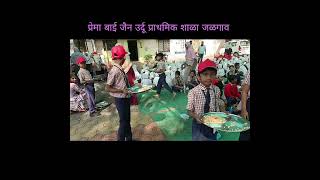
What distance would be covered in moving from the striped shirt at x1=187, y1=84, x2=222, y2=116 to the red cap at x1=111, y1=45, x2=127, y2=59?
1.09m

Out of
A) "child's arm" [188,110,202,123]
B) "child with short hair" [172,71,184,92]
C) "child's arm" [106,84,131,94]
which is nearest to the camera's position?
"child's arm" [188,110,202,123]

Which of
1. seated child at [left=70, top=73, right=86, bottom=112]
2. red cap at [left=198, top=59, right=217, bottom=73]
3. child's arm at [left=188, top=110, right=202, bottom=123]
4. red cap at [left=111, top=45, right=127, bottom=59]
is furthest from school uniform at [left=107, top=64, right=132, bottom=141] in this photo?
red cap at [left=198, top=59, right=217, bottom=73]

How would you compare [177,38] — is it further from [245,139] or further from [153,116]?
[245,139]

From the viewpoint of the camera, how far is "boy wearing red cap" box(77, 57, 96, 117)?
14.5ft

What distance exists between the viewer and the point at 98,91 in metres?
4.41

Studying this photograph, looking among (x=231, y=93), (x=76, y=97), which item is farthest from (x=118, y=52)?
(x=231, y=93)

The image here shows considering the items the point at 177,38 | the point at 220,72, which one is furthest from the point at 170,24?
the point at 220,72

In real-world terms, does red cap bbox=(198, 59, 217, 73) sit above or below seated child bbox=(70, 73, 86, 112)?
above

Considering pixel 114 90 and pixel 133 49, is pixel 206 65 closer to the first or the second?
pixel 133 49

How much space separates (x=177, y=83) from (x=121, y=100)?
842 mm

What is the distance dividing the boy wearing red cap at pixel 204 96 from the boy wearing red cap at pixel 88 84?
54.4 inches

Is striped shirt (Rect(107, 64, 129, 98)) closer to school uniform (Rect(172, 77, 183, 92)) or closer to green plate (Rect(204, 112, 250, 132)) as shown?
school uniform (Rect(172, 77, 183, 92))

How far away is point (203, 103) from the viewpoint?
427cm

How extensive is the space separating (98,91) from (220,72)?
1.76 m
